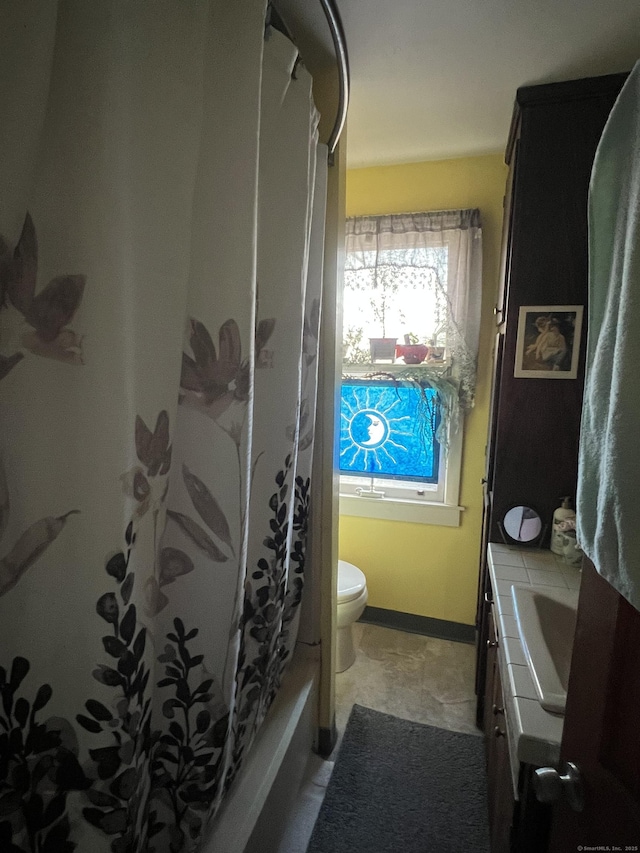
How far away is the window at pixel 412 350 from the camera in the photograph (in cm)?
177

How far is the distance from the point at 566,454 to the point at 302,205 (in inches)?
45.6

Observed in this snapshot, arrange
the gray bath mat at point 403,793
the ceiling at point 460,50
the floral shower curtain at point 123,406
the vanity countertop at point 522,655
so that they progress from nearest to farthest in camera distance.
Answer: the floral shower curtain at point 123,406, the vanity countertop at point 522,655, the ceiling at point 460,50, the gray bath mat at point 403,793

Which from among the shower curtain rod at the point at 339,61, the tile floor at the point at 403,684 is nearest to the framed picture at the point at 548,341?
the shower curtain rod at the point at 339,61

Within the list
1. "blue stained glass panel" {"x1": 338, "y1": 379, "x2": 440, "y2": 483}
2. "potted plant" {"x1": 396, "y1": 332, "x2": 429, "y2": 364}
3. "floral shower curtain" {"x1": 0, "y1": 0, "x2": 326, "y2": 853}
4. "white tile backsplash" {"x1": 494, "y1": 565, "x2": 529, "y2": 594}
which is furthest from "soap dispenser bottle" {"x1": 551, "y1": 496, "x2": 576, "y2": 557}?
"floral shower curtain" {"x1": 0, "y1": 0, "x2": 326, "y2": 853}

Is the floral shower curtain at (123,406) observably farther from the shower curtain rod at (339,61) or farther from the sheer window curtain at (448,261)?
the sheer window curtain at (448,261)

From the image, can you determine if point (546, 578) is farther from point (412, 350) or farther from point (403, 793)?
point (412, 350)

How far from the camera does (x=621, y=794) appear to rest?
1.47 ft

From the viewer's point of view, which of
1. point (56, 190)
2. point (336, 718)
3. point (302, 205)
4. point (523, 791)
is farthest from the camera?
point (336, 718)

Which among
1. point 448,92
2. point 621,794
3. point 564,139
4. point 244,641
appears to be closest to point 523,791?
point 621,794

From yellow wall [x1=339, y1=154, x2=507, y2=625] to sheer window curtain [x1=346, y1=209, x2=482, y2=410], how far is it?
68 mm

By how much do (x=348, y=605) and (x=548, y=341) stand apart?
1.25m

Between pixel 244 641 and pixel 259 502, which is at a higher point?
pixel 259 502

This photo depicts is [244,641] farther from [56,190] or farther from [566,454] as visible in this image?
[566,454]

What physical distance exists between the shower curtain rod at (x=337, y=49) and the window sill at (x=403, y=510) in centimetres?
149
